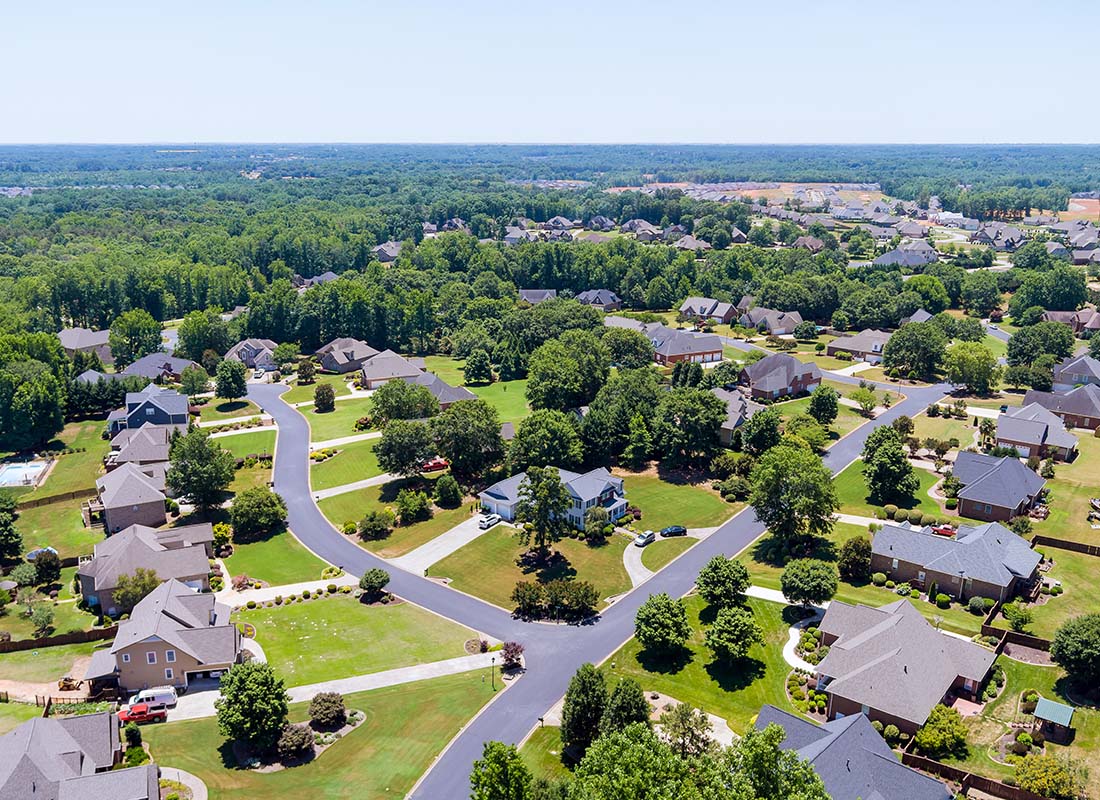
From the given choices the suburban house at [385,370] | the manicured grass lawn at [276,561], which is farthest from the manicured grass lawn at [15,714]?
the suburban house at [385,370]

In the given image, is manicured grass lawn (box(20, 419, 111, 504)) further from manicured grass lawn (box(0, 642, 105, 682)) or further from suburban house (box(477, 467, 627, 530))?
suburban house (box(477, 467, 627, 530))

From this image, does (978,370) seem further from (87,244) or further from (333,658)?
(87,244)

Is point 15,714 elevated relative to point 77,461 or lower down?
lower down

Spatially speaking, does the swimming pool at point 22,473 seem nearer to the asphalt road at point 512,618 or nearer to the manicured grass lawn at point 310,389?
the asphalt road at point 512,618

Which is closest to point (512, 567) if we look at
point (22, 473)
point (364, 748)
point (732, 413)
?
point (364, 748)

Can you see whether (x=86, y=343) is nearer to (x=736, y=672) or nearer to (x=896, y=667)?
(x=736, y=672)

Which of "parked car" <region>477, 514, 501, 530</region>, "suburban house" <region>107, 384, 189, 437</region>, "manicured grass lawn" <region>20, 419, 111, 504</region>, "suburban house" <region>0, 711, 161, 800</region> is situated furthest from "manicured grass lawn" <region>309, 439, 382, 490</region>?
"suburban house" <region>0, 711, 161, 800</region>

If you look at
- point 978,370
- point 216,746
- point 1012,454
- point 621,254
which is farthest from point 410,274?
→ point 216,746
